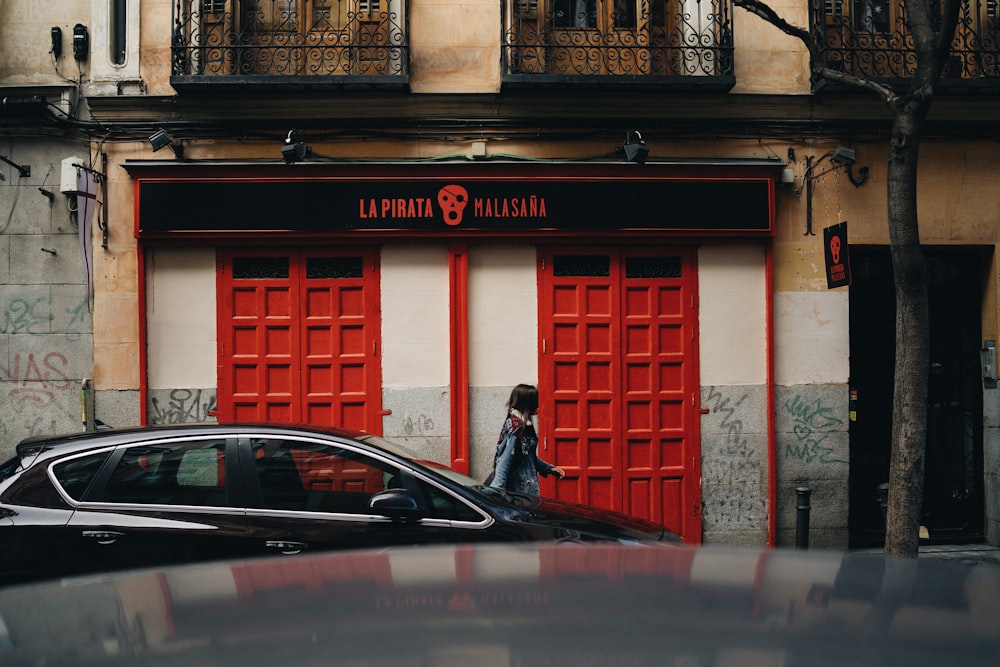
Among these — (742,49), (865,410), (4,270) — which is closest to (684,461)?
(865,410)

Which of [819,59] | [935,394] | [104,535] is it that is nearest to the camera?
[104,535]

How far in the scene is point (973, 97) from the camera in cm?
904

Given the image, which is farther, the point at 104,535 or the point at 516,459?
the point at 516,459

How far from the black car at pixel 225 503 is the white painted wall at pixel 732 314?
425 cm

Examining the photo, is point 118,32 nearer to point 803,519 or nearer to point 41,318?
point 41,318

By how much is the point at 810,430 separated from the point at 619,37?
16.6ft

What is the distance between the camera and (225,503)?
4.89m

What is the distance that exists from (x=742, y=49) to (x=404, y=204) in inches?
170

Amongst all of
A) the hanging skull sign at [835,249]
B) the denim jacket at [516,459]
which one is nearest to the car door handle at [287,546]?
the denim jacket at [516,459]

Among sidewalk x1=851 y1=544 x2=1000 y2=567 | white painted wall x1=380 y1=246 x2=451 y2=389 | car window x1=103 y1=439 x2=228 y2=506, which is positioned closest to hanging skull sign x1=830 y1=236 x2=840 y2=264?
sidewalk x1=851 y1=544 x2=1000 y2=567

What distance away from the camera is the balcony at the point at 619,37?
29.5 ft

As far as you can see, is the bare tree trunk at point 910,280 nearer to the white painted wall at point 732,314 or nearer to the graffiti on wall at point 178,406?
the white painted wall at point 732,314

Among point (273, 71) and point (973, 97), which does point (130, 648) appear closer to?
point (273, 71)

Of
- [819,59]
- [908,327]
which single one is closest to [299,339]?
[819,59]
